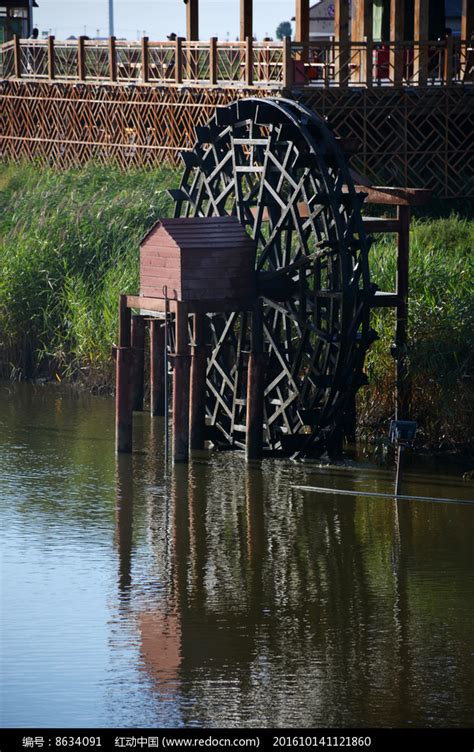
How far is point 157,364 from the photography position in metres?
23.3

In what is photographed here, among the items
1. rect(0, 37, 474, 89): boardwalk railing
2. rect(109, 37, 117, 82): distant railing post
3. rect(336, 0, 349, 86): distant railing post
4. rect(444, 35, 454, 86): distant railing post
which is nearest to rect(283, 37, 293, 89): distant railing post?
rect(0, 37, 474, 89): boardwalk railing

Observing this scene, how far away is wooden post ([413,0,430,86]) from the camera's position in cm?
3144

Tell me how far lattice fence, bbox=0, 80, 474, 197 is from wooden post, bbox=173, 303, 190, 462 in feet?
35.1

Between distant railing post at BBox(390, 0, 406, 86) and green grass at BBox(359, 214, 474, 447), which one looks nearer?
green grass at BBox(359, 214, 474, 447)

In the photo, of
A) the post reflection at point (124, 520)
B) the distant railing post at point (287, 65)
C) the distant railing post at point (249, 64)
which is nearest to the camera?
the post reflection at point (124, 520)

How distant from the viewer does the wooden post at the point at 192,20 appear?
35.8 meters

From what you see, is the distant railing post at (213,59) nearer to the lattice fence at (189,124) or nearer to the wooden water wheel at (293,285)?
the lattice fence at (189,124)

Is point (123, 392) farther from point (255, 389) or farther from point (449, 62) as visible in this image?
point (449, 62)

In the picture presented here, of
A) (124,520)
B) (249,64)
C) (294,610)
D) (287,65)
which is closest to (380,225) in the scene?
(124,520)

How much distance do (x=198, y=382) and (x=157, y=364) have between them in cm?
211

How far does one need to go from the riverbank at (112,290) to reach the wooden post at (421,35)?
356cm

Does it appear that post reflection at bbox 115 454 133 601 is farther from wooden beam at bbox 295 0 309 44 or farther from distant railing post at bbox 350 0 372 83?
wooden beam at bbox 295 0 309 44

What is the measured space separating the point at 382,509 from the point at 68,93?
21.0 m

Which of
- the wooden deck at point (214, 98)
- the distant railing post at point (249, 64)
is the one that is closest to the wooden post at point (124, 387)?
the wooden deck at point (214, 98)
